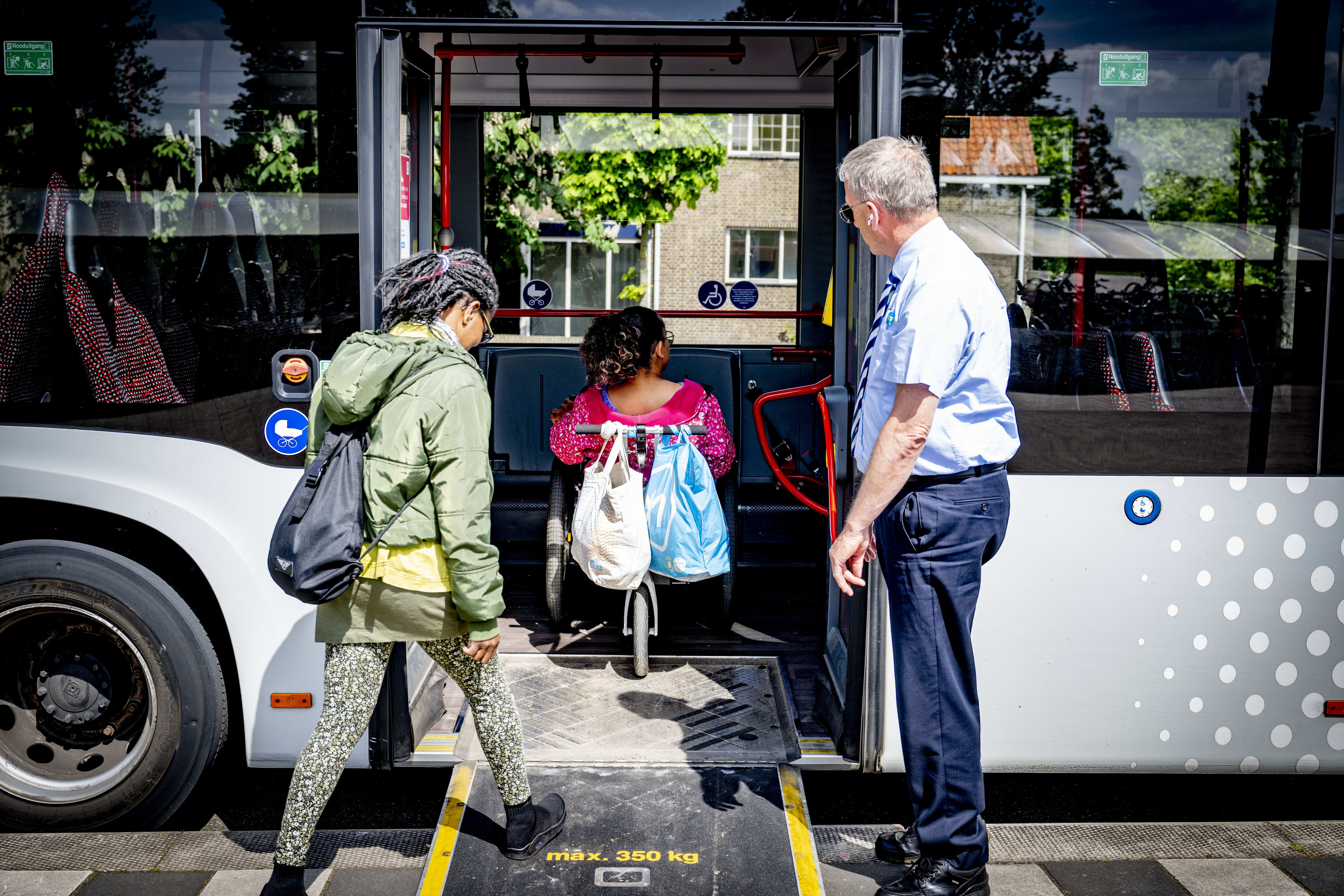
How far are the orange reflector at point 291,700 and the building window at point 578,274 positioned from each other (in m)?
2.31

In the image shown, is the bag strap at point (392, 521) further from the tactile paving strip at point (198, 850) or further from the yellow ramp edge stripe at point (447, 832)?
the tactile paving strip at point (198, 850)

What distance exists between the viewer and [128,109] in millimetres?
2971

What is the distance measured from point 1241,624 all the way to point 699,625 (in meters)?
2.33

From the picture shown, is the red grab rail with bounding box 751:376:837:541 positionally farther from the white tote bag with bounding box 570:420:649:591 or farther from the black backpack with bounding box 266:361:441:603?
the black backpack with bounding box 266:361:441:603

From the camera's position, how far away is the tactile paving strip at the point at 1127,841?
3.18 metres

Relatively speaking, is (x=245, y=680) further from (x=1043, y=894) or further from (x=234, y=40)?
(x=1043, y=894)

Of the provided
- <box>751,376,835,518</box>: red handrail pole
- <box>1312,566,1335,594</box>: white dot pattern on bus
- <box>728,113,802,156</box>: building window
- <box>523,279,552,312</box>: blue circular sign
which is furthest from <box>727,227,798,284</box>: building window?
<box>1312,566,1335,594</box>: white dot pattern on bus

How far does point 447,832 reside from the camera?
3.04m

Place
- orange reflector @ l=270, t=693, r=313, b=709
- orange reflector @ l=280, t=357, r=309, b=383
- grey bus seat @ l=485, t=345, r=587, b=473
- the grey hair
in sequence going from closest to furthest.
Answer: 1. the grey hair
2. orange reflector @ l=280, t=357, r=309, b=383
3. orange reflector @ l=270, t=693, r=313, b=709
4. grey bus seat @ l=485, t=345, r=587, b=473

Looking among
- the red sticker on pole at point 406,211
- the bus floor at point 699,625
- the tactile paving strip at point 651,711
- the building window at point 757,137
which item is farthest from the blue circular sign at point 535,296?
the building window at point 757,137

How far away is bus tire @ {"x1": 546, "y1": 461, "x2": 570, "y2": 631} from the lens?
4523 mm

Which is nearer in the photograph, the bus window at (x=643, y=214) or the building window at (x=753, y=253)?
the bus window at (x=643, y=214)

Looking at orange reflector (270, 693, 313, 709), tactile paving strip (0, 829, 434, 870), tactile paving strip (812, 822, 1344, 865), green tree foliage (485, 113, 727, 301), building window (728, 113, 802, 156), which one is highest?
building window (728, 113, 802, 156)

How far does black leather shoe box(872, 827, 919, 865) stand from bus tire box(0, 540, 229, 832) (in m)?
2.01
